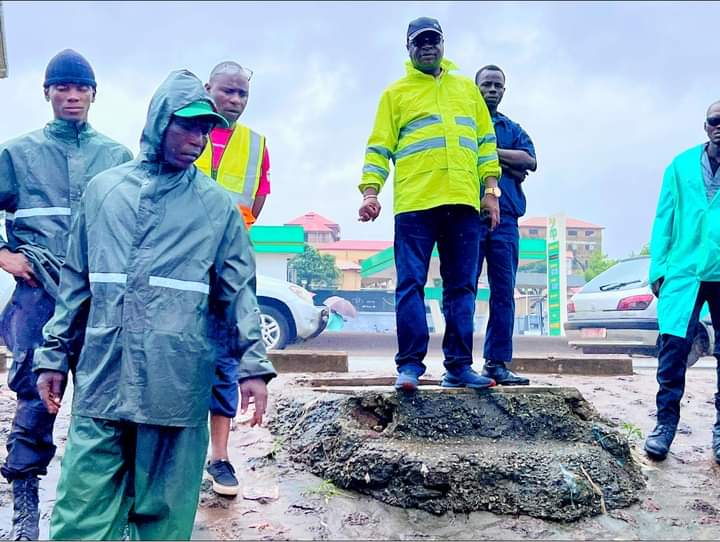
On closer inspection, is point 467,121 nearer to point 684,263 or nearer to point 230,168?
point 230,168

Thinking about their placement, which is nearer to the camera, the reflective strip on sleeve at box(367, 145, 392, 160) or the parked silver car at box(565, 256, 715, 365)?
the reflective strip on sleeve at box(367, 145, 392, 160)

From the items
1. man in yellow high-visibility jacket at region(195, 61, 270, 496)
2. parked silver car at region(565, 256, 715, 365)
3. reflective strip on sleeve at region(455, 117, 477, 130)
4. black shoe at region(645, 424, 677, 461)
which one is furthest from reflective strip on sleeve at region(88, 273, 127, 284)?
parked silver car at region(565, 256, 715, 365)

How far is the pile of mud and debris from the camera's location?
12.0 feet

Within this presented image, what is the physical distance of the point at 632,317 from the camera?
36.7 ft

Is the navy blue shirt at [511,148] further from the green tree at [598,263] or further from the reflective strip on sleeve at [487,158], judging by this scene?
the green tree at [598,263]

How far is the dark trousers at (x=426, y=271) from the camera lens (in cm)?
400

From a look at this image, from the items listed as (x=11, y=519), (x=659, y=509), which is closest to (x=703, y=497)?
(x=659, y=509)

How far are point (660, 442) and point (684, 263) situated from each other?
1.09m

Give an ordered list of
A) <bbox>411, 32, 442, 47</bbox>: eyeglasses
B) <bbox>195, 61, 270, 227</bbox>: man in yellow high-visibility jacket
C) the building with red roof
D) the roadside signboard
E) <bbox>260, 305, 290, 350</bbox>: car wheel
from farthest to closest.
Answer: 1. the building with red roof
2. the roadside signboard
3. <bbox>260, 305, 290, 350</bbox>: car wheel
4. <bbox>411, 32, 442, 47</bbox>: eyeglasses
5. <bbox>195, 61, 270, 227</bbox>: man in yellow high-visibility jacket

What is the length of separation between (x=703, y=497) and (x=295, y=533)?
86.1 inches

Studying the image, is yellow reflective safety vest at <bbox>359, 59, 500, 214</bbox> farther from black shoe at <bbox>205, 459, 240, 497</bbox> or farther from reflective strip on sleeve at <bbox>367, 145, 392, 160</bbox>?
black shoe at <bbox>205, 459, 240, 497</bbox>

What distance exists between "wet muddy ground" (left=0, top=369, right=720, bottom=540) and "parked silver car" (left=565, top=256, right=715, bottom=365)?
6994mm

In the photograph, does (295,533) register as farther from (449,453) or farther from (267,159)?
(267,159)

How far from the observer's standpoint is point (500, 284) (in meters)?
4.43
